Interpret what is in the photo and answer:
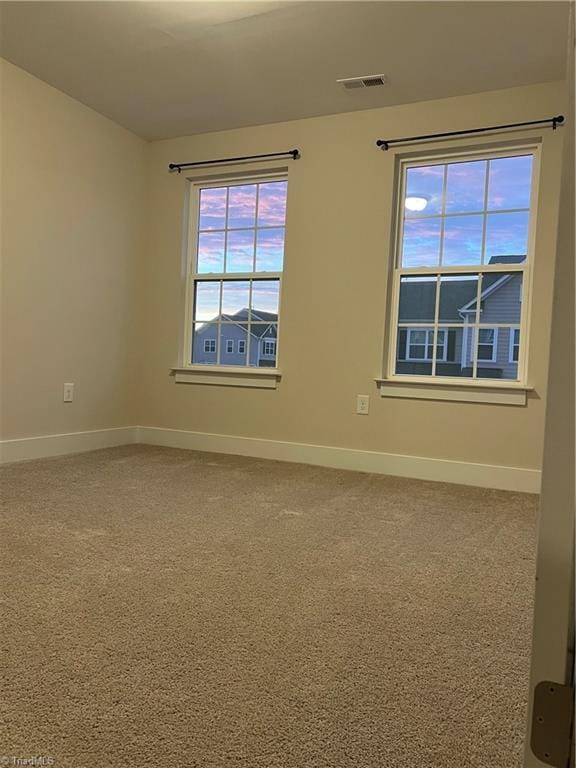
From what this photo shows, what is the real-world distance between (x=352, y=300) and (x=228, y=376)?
1.07m

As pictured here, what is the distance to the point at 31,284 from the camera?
10.5 ft

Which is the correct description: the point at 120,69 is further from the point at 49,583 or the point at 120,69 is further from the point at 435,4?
the point at 49,583

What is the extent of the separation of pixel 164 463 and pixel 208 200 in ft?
6.84

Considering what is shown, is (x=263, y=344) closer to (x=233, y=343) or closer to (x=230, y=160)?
(x=233, y=343)

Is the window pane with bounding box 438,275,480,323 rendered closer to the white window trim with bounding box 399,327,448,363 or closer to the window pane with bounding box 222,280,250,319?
the white window trim with bounding box 399,327,448,363

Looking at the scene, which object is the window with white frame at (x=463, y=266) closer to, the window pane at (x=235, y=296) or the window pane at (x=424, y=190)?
the window pane at (x=424, y=190)

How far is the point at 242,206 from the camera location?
3.94 m

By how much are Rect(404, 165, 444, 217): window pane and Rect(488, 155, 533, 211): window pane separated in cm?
31

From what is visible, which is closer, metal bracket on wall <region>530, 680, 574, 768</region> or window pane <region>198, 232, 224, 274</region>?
metal bracket on wall <region>530, 680, 574, 768</region>

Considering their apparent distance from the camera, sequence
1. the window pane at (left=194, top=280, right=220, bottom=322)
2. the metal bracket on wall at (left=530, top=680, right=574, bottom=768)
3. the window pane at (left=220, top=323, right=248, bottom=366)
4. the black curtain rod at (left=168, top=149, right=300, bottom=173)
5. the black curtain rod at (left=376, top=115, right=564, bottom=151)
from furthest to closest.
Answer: the window pane at (left=194, top=280, right=220, bottom=322), the window pane at (left=220, top=323, right=248, bottom=366), the black curtain rod at (left=168, top=149, right=300, bottom=173), the black curtain rod at (left=376, top=115, right=564, bottom=151), the metal bracket on wall at (left=530, top=680, right=574, bottom=768)

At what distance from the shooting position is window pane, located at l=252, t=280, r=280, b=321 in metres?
3.78

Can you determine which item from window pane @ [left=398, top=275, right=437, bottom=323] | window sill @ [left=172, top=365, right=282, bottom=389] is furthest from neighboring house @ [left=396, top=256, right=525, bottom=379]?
window sill @ [left=172, top=365, right=282, bottom=389]

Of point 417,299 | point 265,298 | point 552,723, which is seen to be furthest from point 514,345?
point 552,723

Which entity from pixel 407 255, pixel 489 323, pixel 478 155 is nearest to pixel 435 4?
pixel 478 155
